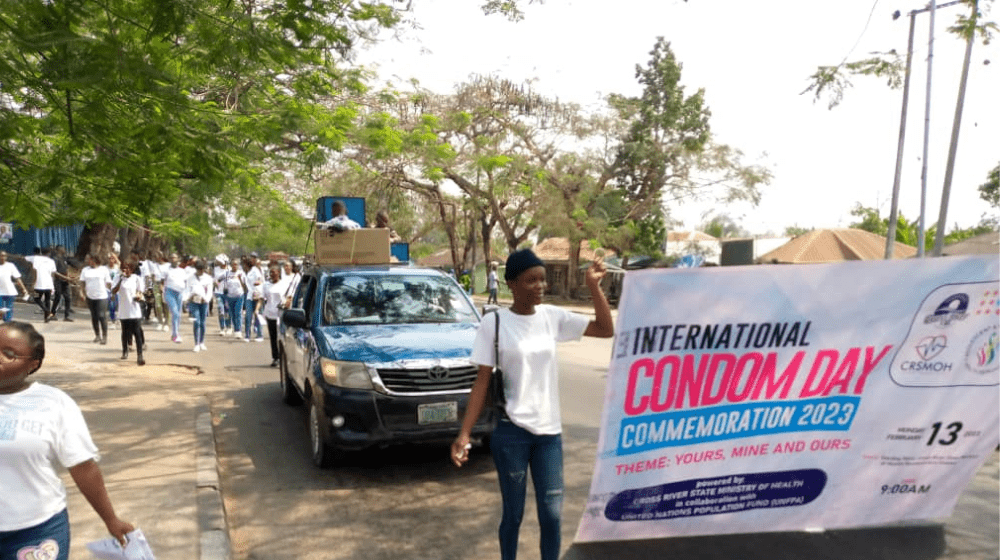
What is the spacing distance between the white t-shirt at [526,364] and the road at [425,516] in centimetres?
125

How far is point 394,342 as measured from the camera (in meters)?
6.14

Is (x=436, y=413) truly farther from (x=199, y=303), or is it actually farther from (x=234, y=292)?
(x=234, y=292)

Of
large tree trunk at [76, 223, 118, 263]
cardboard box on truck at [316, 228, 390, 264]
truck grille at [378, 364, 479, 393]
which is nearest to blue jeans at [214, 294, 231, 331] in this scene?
large tree trunk at [76, 223, 118, 263]

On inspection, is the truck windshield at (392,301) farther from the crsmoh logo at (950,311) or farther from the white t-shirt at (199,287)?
the white t-shirt at (199,287)

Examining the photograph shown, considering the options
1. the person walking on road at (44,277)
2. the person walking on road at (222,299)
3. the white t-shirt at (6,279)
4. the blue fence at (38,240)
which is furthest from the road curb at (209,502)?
the blue fence at (38,240)

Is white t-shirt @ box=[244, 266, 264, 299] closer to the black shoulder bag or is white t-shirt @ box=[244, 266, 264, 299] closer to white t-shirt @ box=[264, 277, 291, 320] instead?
white t-shirt @ box=[264, 277, 291, 320]

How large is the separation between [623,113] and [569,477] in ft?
98.9

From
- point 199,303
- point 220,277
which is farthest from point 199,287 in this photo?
point 220,277

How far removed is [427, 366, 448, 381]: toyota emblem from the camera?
5.77 meters

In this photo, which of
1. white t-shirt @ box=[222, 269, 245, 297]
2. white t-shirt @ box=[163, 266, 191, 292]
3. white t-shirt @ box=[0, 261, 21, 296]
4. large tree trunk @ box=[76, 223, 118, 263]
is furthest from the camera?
large tree trunk @ box=[76, 223, 118, 263]

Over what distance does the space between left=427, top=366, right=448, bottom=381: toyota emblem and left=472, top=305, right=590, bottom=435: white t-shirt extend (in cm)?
211

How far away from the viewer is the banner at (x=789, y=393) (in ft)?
13.5

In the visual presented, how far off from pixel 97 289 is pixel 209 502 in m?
9.99

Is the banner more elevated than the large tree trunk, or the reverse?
the large tree trunk
